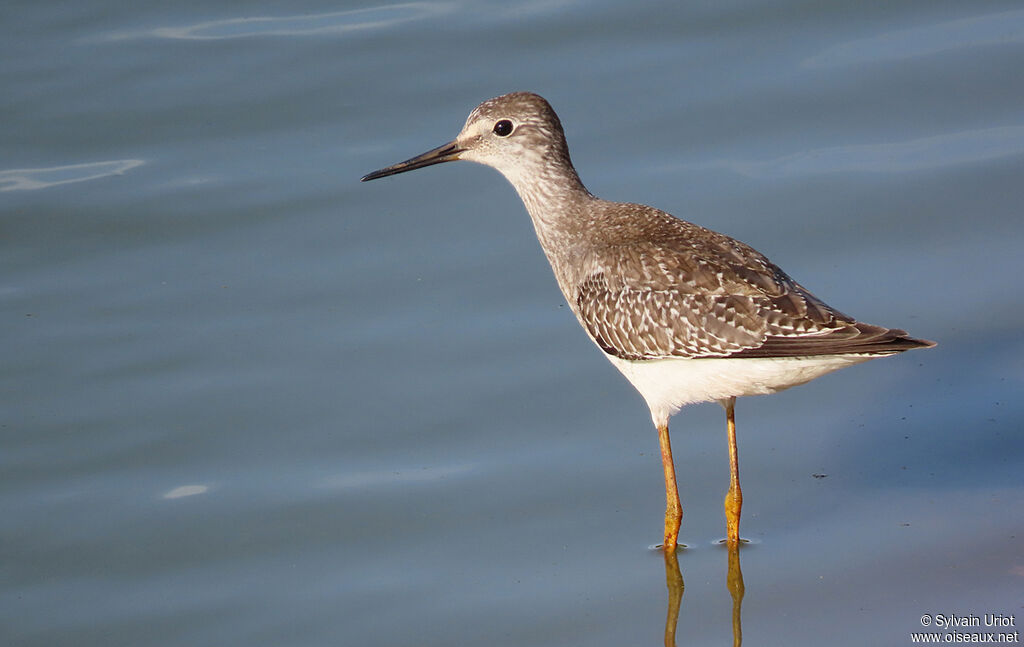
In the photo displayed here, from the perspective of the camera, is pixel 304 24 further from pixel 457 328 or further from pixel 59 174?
pixel 457 328

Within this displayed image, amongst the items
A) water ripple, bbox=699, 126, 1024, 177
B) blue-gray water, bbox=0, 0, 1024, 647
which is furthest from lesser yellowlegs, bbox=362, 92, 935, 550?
water ripple, bbox=699, 126, 1024, 177

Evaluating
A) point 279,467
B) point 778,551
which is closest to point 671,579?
point 778,551

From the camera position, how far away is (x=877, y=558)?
7531mm

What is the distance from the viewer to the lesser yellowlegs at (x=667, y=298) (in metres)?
7.19

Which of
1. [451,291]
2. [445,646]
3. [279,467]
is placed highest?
[451,291]

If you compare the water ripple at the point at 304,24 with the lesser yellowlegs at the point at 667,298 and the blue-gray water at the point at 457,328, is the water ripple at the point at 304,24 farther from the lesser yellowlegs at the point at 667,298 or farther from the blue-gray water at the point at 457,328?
the lesser yellowlegs at the point at 667,298

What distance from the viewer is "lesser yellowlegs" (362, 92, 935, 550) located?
7191mm

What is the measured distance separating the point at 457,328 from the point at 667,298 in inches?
97.7

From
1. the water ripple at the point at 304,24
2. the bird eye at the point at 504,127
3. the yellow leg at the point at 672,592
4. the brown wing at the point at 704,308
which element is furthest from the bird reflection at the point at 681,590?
the water ripple at the point at 304,24

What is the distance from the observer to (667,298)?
25.4 feet

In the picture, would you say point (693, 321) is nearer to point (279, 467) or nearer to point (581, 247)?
point (581, 247)

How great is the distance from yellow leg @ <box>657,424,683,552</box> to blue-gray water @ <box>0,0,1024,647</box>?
0.47 ft

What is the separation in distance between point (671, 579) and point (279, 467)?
271cm

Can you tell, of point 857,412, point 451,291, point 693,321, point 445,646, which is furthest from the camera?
point 451,291
